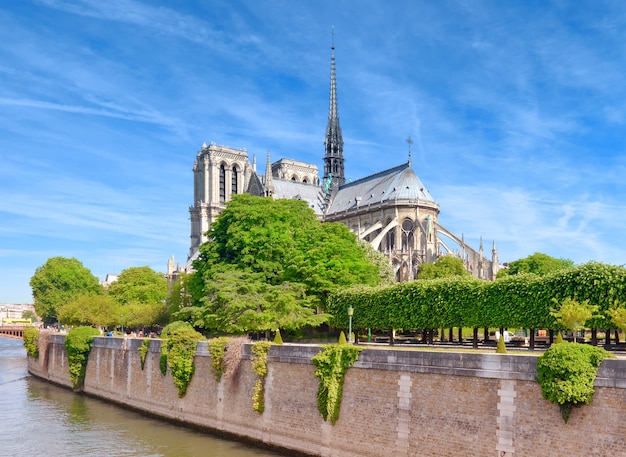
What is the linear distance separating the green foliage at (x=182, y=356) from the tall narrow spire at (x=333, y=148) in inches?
3091

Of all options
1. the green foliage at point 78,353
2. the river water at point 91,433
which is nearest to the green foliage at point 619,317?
the river water at point 91,433

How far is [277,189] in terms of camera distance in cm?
11344

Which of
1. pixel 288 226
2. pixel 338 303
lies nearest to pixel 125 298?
pixel 288 226

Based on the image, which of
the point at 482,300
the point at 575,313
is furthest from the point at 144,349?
the point at 575,313

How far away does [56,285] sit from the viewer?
96.5 meters

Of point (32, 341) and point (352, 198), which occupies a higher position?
point (352, 198)

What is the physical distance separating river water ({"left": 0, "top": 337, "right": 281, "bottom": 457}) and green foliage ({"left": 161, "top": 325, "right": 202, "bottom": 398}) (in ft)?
6.97

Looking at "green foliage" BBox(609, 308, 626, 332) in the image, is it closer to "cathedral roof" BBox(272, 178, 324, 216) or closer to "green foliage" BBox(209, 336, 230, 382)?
"green foliage" BBox(209, 336, 230, 382)

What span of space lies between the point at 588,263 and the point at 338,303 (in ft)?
53.7

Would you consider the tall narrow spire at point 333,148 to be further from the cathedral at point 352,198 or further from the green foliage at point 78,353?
the green foliage at point 78,353

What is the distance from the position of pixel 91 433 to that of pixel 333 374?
13738 millimetres

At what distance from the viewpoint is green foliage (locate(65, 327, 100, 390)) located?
153 feet

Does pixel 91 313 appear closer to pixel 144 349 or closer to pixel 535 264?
pixel 144 349

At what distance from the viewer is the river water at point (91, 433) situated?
27.8 meters
